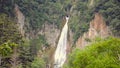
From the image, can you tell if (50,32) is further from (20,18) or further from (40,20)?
(20,18)

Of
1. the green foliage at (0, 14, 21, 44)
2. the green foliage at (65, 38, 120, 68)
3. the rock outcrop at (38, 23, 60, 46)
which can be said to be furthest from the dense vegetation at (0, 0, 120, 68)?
the green foliage at (65, 38, 120, 68)

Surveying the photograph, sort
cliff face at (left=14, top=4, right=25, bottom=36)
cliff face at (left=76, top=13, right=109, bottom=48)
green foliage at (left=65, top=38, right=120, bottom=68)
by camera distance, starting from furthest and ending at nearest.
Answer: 1. cliff face at (left=14, top=4, right=25, bottom=36)
2. cliff face at (left=76, top=13, right=109, bottom=48)
3. green foliage at (left=65, top=38, right=120, bottom=68)

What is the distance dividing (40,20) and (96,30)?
13.5m

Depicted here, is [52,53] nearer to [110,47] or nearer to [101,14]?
[101,14]

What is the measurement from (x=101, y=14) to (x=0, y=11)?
16940 mm

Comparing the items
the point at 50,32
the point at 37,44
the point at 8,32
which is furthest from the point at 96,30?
the point at 8,32

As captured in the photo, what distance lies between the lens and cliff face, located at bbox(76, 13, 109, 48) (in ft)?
158

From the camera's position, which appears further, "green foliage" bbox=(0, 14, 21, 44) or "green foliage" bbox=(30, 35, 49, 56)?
"green foliage" bbox=(30, 35, 49, 56)

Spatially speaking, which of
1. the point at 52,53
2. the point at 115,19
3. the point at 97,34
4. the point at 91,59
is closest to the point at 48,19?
the point at 52,53

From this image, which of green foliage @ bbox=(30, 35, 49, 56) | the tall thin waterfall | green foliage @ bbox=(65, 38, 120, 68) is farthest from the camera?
the tall thin waterfall

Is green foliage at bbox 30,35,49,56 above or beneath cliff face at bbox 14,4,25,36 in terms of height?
beneath

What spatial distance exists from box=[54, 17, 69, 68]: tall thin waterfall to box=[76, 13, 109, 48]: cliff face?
4.02 meters

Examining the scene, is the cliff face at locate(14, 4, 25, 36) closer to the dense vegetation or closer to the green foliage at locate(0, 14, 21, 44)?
the dense vegetation

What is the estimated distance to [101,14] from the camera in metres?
48.9
